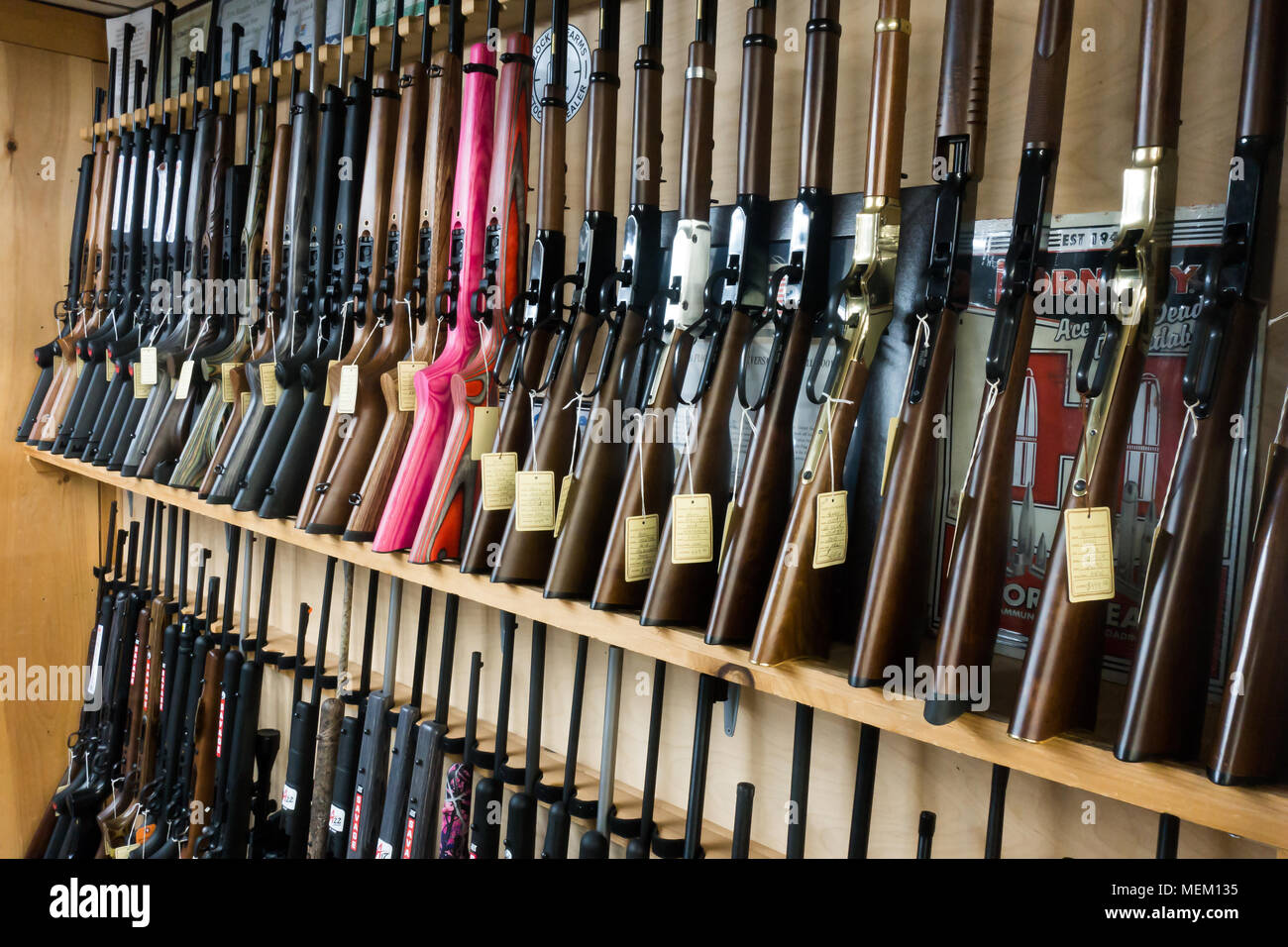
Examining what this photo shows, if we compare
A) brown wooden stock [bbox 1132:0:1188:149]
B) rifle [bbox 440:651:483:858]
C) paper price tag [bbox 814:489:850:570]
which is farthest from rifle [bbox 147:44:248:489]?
brown wooden stock [bbox 1132:0:1188:149]

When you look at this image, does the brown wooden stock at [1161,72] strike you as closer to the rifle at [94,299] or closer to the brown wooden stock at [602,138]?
the brown wooden stock at [602,138]

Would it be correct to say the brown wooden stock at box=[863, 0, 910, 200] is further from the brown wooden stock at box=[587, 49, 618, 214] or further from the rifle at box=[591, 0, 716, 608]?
the brown wooden stock at box=[587, 49, 618, 214]

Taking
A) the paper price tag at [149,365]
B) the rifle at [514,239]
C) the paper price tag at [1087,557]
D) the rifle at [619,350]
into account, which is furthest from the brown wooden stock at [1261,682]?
the paper price tag at [149,365]

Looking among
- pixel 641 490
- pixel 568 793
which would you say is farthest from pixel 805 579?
pixel 568 793

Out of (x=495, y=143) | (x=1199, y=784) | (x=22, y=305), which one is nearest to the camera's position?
(x=1199, y=784)

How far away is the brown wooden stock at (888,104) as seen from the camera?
1.20 meters

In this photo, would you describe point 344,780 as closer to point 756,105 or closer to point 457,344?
point 457,344

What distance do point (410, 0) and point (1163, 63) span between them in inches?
64.8

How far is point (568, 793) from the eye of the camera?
5.31 feet

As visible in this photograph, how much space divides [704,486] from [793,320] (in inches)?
9.9

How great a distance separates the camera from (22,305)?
10.2 ft

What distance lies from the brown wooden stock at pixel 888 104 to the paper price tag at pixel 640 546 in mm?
526
